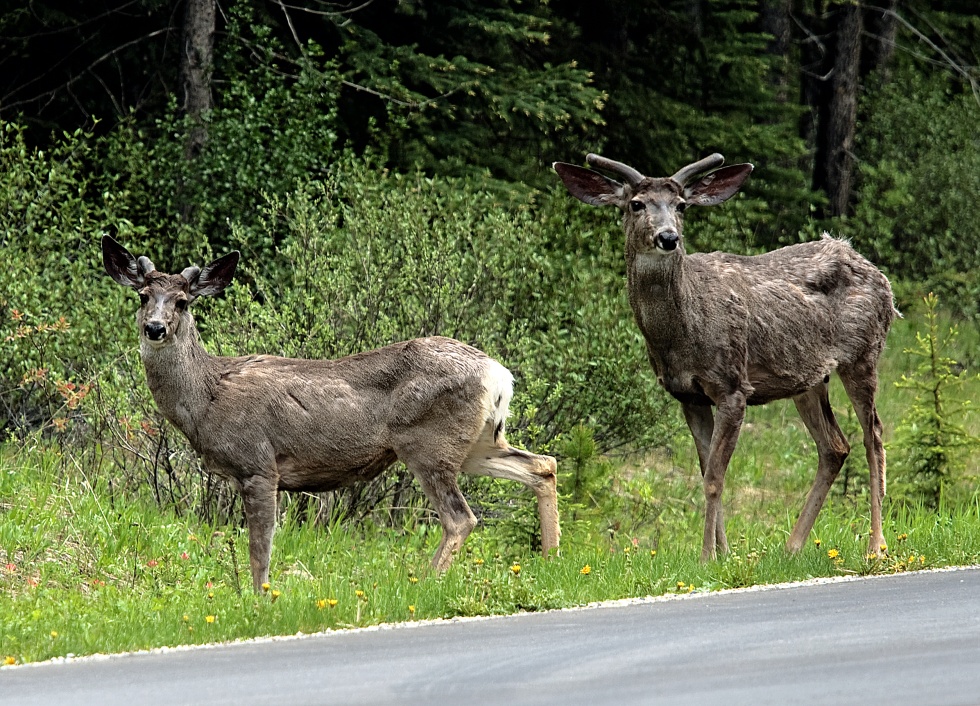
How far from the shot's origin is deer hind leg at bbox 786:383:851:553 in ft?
36.4

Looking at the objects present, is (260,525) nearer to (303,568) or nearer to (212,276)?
(303,568)

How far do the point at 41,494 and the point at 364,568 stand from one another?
307 cm

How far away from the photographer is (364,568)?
988 centimetres

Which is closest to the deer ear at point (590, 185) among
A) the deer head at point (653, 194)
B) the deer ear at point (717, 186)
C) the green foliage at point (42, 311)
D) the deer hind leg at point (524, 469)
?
the deer head at point (653, 194)

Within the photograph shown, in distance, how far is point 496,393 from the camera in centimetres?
1009

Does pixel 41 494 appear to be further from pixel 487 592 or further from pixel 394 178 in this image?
pixel 394 178

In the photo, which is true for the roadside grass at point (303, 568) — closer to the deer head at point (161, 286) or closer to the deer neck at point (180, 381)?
the deer neck at point (180, 381)

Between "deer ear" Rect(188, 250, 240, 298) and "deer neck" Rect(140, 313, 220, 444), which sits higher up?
"deer ear" Rect(188, 250, 240, 298)

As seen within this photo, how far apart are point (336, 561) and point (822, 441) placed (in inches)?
144

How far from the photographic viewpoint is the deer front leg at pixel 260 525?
31.1 feet

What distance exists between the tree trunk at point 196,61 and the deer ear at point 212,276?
7681 millimetres

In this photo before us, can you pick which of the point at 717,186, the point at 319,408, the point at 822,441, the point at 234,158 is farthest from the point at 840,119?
the point at 319,408

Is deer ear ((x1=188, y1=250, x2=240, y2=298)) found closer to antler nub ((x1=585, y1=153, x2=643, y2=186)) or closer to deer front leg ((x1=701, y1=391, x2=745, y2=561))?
antler nub ((x1=585, y1=153, x2=643, y2=186))

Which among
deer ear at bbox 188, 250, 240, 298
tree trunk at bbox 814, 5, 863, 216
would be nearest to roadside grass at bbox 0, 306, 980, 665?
deer ear at bbox 188, 250, 240, 298
